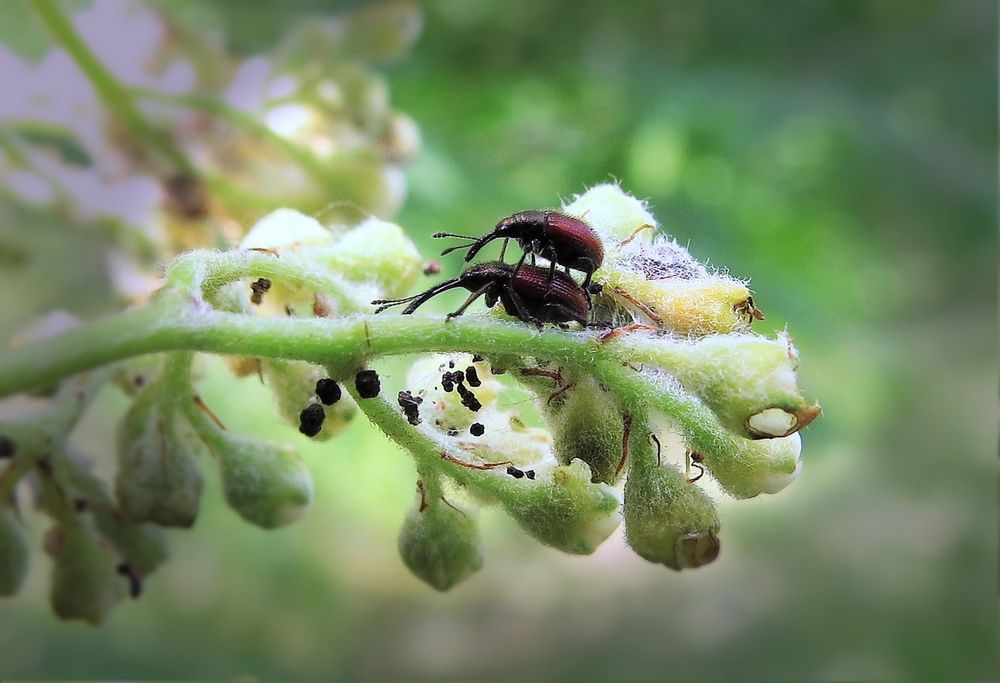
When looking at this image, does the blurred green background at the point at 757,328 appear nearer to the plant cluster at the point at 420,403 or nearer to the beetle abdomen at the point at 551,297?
the plant cluster at the point at 420,403

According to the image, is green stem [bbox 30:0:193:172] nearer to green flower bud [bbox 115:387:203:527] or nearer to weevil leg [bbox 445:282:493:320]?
green flower bud [bbox 115:387:203:527]

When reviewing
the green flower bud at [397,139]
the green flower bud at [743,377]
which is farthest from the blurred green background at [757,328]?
the green flower bud at [743,377]

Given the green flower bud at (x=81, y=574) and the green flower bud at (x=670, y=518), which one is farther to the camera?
the green flower bud at (x=81, y=574)

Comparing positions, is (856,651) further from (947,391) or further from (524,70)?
(524,70)

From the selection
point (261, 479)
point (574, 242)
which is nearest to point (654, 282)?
point (574, 242)

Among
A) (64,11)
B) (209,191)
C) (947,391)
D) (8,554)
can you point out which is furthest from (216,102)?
(947,391)
